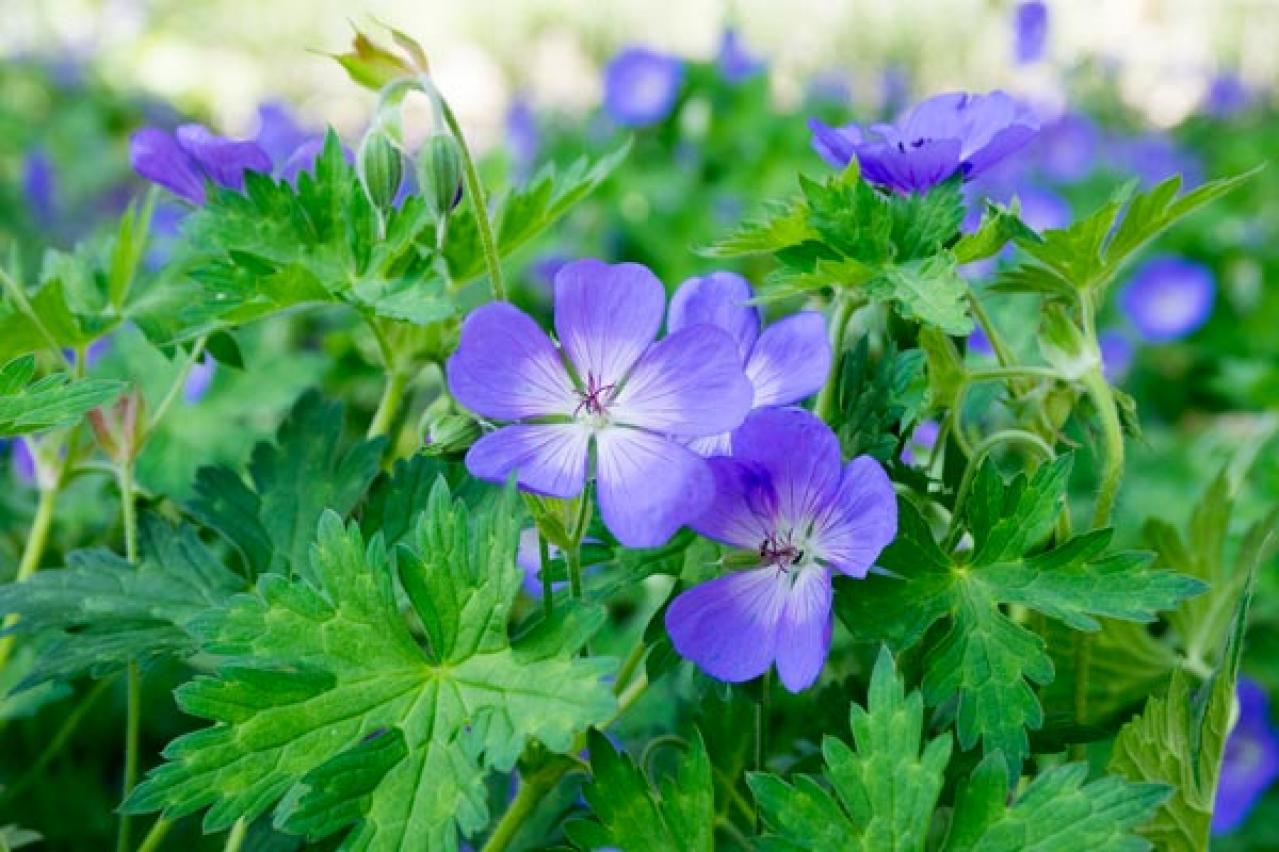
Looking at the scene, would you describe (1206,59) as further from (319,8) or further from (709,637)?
(709,637)

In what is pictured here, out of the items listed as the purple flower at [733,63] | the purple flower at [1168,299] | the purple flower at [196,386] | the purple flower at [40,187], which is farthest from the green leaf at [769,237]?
the purple flower at [40,187]

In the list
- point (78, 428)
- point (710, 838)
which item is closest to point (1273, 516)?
point (710, 838)

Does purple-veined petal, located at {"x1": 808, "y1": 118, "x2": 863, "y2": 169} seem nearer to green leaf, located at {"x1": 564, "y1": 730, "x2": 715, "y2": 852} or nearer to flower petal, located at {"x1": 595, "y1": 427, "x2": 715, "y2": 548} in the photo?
flower petal, located at {"x1": 595, "y1": 427, "x2": 715, "y2": 548}

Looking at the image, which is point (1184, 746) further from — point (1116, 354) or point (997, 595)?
point (1116, 354)

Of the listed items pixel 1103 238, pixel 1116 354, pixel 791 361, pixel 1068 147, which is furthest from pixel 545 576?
pixel 1068 147

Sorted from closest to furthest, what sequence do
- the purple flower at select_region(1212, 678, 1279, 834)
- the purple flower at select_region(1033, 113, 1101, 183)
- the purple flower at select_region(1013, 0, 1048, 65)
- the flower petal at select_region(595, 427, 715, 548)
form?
the flower petal at select_region(595, 427, 715, 548), the purple flower at select_region(1212, 678, 1279, 834), the purple flower at select_region(1013, 0, 1048, 65), the purple flower at select_region(1033, 113, 1101, 183)

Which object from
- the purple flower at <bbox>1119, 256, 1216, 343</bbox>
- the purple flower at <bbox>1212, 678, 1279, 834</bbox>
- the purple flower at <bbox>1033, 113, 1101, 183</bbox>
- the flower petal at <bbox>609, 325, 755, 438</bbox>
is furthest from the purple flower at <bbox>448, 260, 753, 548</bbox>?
the purple flower at <bbox>1033, 113, 1101, 183</bbox>
